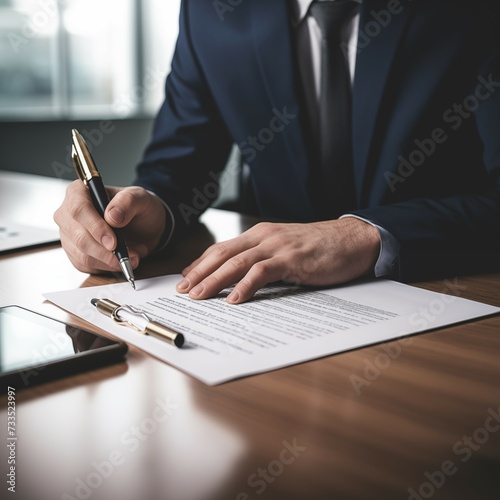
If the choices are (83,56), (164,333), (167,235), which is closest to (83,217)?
(167,235)

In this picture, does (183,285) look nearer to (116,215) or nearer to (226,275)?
(226,275)

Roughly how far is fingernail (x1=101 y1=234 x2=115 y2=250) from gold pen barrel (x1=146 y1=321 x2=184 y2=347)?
284 millimetres

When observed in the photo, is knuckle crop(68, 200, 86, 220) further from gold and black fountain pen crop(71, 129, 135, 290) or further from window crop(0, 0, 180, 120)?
window crop(0, 0, 180, 120)

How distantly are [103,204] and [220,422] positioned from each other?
58 cm

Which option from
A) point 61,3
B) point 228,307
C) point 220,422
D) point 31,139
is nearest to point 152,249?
point 228,307

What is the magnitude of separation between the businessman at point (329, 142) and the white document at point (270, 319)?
0.05 metres

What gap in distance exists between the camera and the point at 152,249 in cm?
113

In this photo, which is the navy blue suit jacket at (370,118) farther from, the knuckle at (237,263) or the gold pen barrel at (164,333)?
the gold pen barrel at (164,333)

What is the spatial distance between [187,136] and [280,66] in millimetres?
283

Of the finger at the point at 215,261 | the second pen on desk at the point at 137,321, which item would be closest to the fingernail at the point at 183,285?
the finger at the point at 215,261

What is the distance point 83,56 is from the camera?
4.65 meters

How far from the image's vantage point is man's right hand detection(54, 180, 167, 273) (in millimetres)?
995

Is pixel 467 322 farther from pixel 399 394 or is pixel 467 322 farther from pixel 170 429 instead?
pixel 170 429

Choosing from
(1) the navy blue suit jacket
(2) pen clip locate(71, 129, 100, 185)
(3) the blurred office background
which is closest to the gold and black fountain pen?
(2) pen clip locate(71, 129, 100, 185)
